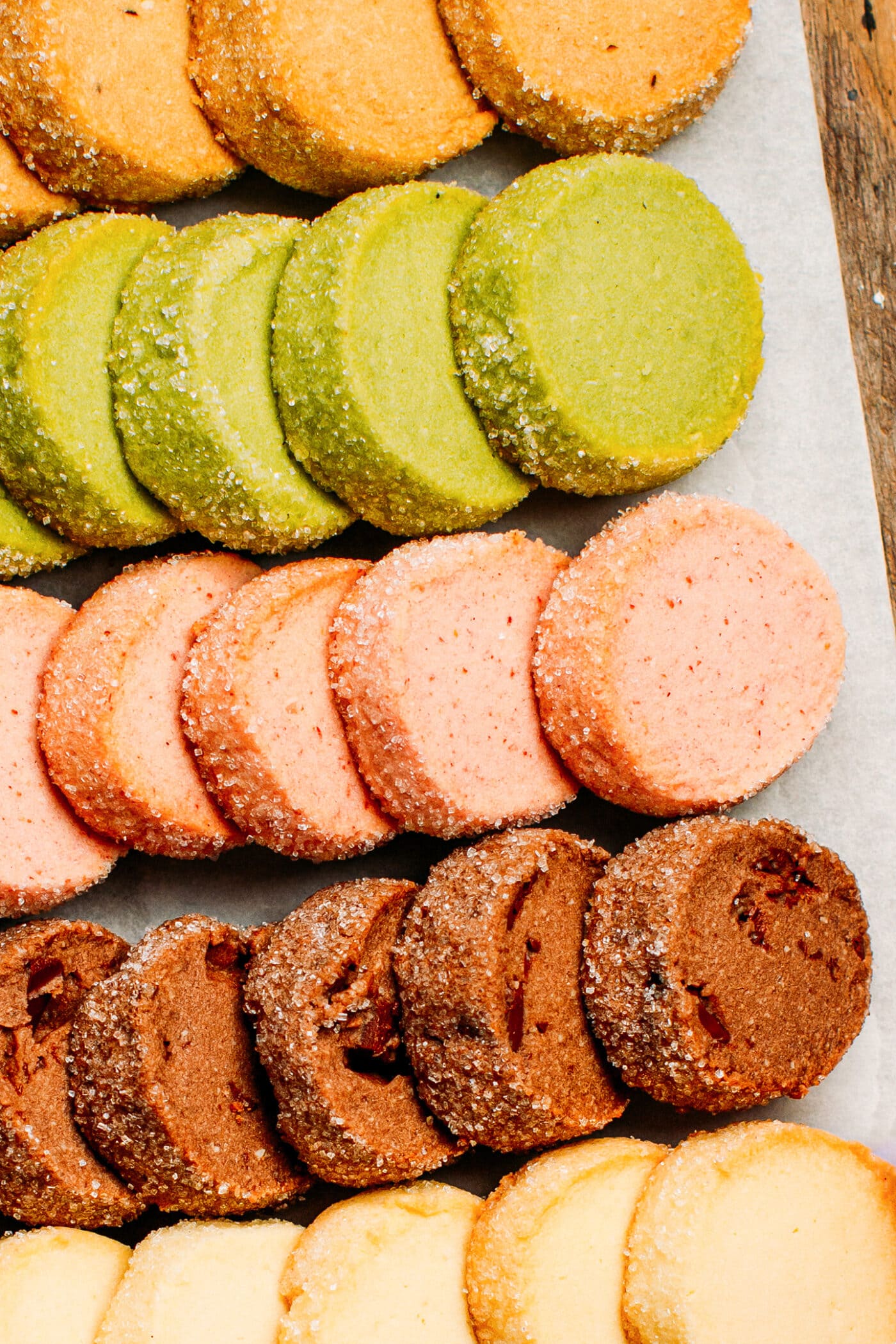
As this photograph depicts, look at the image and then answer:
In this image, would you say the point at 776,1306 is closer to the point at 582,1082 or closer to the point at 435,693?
the point at 582,1082

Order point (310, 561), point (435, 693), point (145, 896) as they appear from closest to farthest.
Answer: point (435, 693), point (310, 561), point (145, 896)

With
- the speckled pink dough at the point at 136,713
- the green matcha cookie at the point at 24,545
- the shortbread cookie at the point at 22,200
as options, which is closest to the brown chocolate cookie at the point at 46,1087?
the speckled pink dough at the point at 136,713

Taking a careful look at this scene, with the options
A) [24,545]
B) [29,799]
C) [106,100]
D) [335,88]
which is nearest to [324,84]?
[335,88]

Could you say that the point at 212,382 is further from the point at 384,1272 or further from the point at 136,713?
the point at 384,1272

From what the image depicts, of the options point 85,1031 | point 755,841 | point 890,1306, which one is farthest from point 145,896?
point 890,1306

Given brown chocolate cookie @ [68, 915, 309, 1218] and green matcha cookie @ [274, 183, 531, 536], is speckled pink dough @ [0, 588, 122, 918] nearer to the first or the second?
brown chocolate cookie @ [68, 915, 309, 1218]
